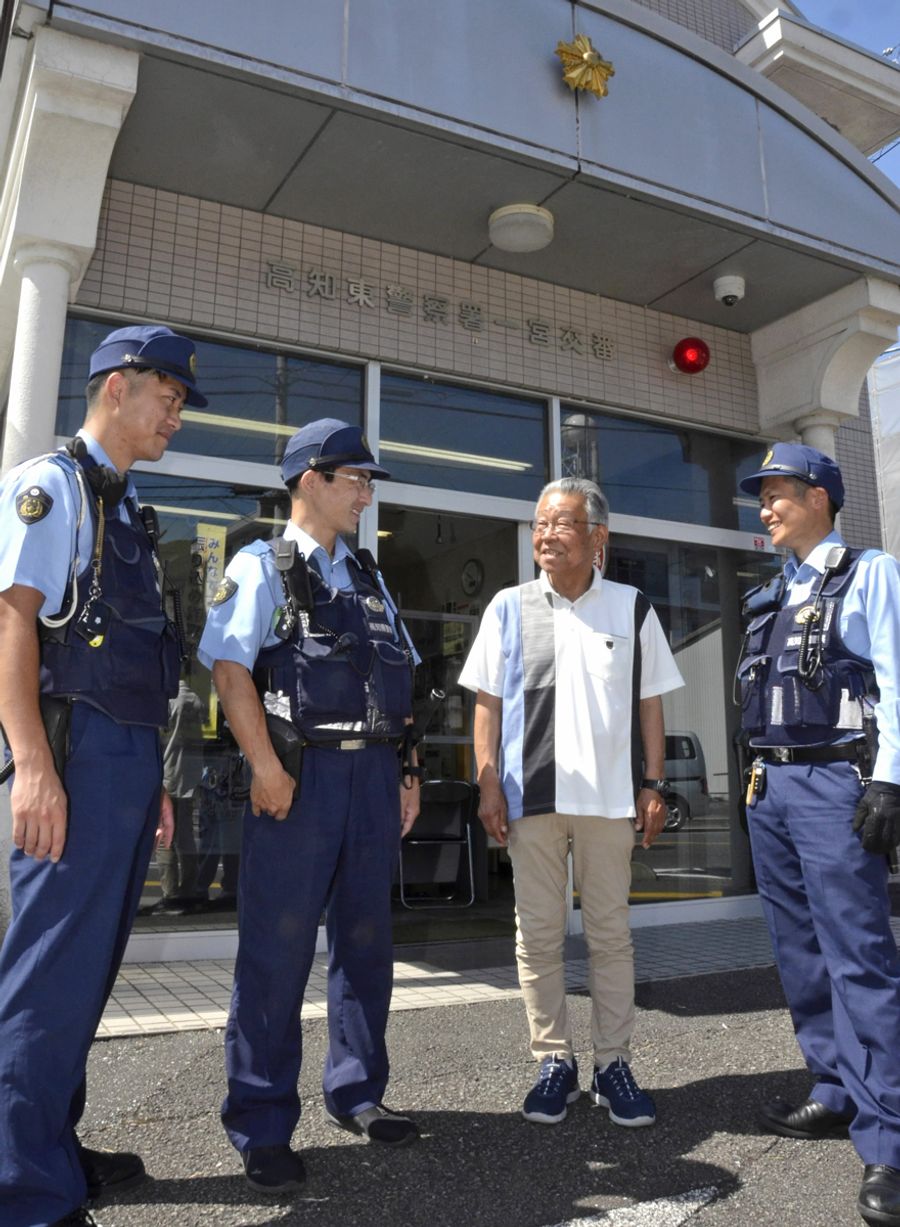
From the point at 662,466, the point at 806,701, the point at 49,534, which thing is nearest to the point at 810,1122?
the point at 806,701

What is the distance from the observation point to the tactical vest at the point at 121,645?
2.27 m

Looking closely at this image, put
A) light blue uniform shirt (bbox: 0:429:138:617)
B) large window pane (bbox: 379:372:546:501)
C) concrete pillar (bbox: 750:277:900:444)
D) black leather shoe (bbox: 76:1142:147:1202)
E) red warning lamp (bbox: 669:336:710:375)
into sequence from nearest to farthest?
1. light blue uniform shirt (bbox: 0:429:138:617)
2. black leather shoe (bbox: 76:1142:147:1202)
3. large window pane (bbox: 379:372:546:501)
4. concrete pillar (bbox: 750:277:900:444)
5. red warning lamp (bbox: 669:336:710:375)

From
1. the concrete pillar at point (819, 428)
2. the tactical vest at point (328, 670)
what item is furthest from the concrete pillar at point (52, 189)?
the concrete pillar at point (819, 428)

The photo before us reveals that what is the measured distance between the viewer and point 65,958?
85.8 inches

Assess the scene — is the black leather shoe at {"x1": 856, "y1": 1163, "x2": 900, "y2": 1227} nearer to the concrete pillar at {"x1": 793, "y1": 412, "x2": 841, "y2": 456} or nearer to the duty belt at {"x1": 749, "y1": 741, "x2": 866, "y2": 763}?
the duty belt at {"x1": 749, "y1": 741, "x2": 866, "y2": 763}

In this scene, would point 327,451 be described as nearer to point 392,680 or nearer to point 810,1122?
point 392,680

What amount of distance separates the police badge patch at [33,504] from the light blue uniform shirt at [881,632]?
2.18 m

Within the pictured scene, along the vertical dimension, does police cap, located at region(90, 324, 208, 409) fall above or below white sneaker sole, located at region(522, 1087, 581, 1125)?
above

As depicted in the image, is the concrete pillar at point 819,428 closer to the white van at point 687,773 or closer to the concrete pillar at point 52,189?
the white van at point 687,773

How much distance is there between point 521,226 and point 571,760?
151 inches

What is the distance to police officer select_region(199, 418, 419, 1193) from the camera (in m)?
2.63

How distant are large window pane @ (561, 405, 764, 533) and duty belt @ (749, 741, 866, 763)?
13.2ft

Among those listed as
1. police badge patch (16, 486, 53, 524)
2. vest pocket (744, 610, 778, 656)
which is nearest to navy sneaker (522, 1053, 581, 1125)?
vest pocket (744, 610, 778, 656)

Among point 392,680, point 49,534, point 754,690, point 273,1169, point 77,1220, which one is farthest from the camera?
point 754,690
